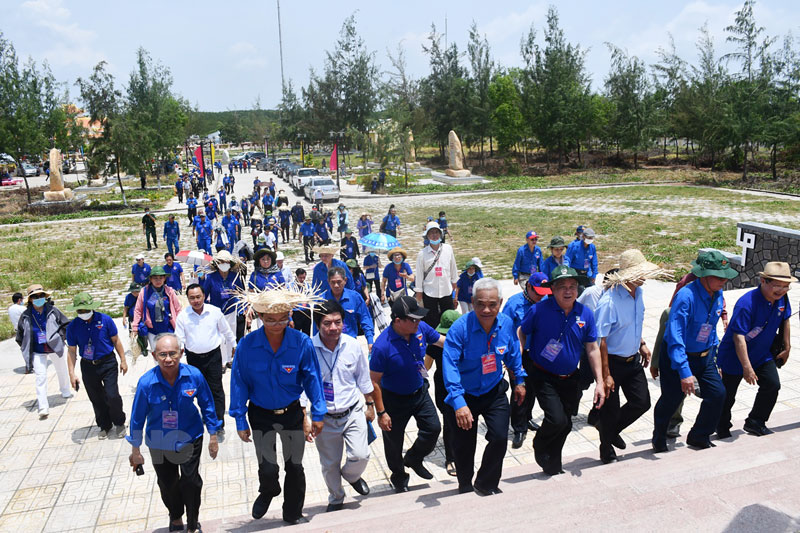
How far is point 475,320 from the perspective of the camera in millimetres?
4168

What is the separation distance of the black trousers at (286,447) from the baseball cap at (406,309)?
3.35ft

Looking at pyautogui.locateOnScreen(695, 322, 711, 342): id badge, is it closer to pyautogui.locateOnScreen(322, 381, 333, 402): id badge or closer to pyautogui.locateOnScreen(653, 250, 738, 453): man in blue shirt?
pyautogui.locateOnScreen(653, 250, 738, 453): man in blue shirt

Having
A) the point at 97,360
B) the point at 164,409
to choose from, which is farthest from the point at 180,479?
the point at 97,360

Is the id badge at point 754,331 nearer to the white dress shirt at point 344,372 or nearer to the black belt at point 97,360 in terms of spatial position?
the white dress shirt at point 344,372

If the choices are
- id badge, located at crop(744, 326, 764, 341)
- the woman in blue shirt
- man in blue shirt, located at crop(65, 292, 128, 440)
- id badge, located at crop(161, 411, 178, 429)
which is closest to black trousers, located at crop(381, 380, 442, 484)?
id badge, located at crop(161, 411, 178, 429)

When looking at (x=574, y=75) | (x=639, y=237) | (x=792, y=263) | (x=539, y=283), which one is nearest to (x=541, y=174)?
(x=574, y=75)

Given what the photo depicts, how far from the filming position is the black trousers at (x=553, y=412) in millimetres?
4406

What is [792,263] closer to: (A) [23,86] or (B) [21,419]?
(B) [21,419]

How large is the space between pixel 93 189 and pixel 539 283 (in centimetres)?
4442

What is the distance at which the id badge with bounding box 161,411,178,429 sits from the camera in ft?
13.0

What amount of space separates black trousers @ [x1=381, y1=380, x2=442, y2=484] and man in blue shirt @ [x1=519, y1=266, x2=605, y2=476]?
853 mm

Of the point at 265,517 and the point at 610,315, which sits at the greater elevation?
the point at 610,315

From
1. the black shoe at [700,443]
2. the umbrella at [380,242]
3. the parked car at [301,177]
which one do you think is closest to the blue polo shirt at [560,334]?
the black shoe at [700,443]

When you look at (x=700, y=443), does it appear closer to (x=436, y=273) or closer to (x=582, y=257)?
(x=436, y=273)
